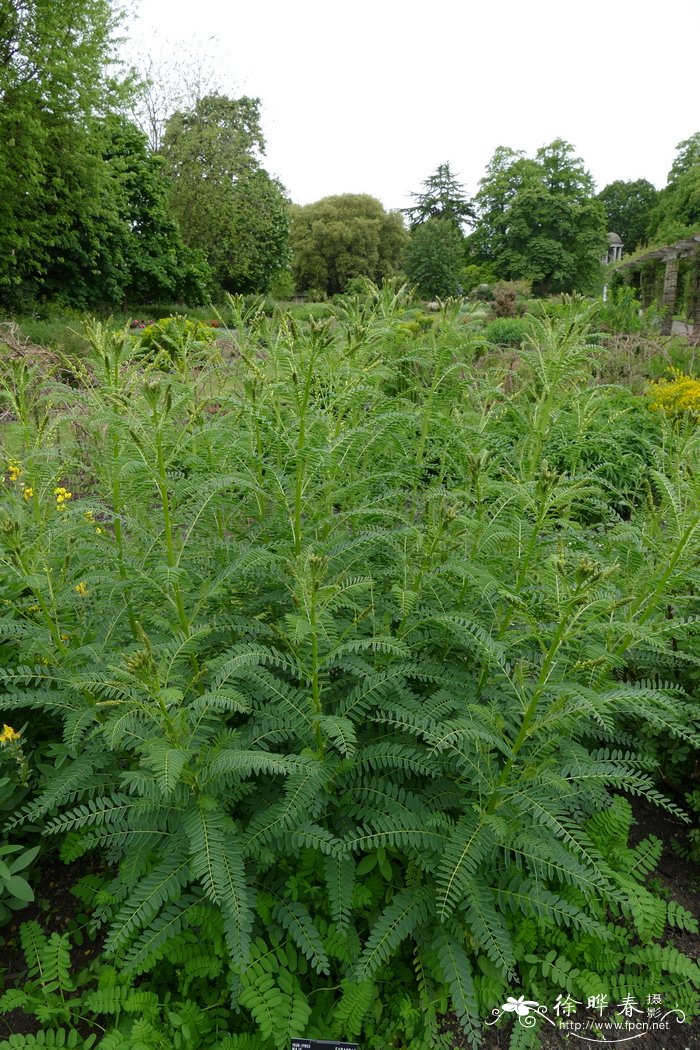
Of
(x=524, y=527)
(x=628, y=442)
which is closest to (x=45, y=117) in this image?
(x=628, y=442)

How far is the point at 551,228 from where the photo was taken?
31156 millimetres

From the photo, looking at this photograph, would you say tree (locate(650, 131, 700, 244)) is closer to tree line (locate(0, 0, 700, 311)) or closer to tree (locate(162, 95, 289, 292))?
tree line (locate(0, 0, 700, 311))

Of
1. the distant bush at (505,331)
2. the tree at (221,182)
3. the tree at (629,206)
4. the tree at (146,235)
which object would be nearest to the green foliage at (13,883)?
the distant bush at (505,331)

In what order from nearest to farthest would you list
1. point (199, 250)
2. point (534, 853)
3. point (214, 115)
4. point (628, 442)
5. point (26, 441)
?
point (534, 853)
point (26, 441)
point (628, 442)
point (199, 250)
point (214, 115)

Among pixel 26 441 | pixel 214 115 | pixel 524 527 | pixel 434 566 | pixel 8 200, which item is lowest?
pixel 434 566

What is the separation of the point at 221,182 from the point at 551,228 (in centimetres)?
1725

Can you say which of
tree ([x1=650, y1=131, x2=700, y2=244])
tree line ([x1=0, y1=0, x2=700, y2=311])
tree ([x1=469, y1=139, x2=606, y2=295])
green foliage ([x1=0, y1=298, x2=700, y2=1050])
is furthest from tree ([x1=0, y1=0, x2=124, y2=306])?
tree ([x1=650, y1=131, x2=700, y2=244])

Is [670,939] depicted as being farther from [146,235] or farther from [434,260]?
[434,260]

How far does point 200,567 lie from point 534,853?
54.0 inches

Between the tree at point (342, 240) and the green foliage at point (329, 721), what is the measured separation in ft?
128

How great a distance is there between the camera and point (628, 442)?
20.2ft

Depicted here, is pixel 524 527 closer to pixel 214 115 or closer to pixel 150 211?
pixel 150 211

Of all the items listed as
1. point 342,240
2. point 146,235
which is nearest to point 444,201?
point 342,240

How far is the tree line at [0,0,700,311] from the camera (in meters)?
13.9
